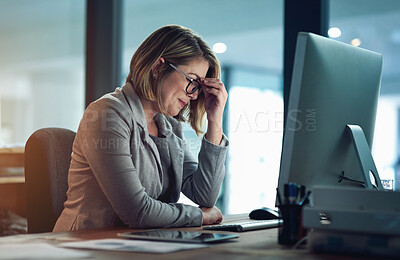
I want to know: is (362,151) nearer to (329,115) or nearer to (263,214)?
(329,115)

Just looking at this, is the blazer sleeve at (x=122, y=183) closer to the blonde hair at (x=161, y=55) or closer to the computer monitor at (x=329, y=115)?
the blonde hair at (x=161, y=55)

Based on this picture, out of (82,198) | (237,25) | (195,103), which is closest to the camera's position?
(82,198)

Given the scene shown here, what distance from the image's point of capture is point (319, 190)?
108cm

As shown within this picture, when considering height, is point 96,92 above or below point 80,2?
below

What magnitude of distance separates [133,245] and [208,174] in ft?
2.86

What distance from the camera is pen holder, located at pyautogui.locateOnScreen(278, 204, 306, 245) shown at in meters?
1.16

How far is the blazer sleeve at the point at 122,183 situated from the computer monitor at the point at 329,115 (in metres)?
0.46

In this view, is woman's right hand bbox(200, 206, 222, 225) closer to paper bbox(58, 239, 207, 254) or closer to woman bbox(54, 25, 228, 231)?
woman bbox(54, 25, 228, 231)

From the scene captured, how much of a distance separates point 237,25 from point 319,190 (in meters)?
2.21

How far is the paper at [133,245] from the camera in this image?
1040mm

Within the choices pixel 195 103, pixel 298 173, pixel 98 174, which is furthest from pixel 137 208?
pixel 195 103

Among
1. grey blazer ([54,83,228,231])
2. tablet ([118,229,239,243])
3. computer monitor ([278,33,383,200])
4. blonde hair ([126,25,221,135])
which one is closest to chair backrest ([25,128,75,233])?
grey blazer ([54,83,228,231])

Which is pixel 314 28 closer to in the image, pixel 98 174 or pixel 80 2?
pixel 98 174

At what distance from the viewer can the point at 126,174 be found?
1551 mm
